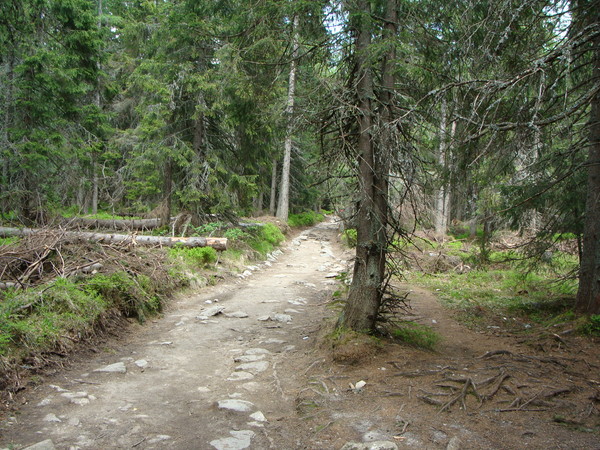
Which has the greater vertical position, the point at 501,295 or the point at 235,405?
the point at 501,295

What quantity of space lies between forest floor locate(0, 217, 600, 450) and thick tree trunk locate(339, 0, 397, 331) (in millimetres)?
550

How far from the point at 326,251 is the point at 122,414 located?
16.3 meters

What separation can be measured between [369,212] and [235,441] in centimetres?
330

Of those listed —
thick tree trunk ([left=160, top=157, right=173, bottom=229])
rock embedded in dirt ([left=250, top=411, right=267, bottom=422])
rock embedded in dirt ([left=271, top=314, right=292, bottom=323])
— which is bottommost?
rock embedded in dirt ([left=271, top=314, right=292, bottom=323])

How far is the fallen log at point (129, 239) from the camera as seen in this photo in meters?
8.66

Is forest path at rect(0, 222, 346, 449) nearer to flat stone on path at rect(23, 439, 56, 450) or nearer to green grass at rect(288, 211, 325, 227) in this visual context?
flat stone on path at rect(23, 439, 56, 450)

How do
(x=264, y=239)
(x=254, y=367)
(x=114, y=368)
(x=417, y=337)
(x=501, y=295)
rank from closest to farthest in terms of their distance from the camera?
(x=114, y=368), (x=254, y=367), (x=417, y=337), (x=501, y=295), (x=264, y=239)

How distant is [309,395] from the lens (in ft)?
15.0

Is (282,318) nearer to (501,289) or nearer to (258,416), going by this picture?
(258,416)

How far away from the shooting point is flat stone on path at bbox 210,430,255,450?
355cm

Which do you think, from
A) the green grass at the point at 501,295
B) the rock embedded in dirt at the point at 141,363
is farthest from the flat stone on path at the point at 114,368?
the green grass at the point at 501,295

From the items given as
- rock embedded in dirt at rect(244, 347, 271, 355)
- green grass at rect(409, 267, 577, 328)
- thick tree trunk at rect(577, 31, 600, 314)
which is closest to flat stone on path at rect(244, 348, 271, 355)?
rock embedded in dirt at rect(244, 347, 271, 355)

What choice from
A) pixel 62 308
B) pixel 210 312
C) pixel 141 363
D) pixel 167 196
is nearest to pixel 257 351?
pixel 141 363

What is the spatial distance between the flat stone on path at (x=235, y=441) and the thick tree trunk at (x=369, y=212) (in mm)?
2355
